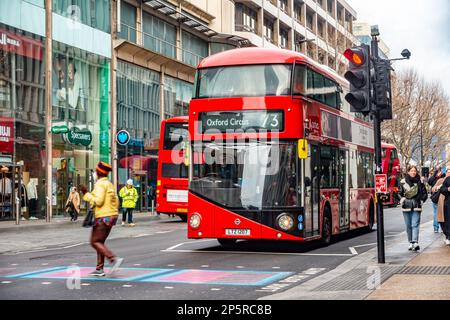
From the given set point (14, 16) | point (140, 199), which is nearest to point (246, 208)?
point (14, 16)

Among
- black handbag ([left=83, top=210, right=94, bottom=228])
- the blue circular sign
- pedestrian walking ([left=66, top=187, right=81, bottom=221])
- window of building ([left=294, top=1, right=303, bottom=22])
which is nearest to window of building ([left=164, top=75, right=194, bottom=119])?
the blue circular sign

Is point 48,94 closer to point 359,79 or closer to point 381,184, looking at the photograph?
point 359,79

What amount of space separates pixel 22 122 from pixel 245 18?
26.9 m

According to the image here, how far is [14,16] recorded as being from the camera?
3052 centimetres

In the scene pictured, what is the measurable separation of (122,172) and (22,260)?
24371mm

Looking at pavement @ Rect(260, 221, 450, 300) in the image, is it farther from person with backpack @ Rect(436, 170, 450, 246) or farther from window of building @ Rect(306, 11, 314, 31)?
window of building @ Rect(306, 11, 314, 31)

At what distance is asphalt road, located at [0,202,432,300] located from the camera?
9781mm

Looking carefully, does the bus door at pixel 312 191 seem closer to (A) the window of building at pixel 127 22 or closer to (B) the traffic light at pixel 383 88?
(B) the traffic light at pixel 383 88

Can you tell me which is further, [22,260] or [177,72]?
[177,72]

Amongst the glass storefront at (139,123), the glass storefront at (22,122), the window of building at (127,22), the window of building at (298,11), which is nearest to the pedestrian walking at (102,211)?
the glass storefront at (22,122)

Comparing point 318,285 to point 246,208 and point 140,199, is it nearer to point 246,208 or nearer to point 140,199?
point 246,208

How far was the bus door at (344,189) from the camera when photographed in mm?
18422

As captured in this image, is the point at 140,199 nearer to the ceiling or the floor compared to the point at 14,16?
nearer to the floor

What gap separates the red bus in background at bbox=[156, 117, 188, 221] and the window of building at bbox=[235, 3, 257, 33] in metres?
24.1
